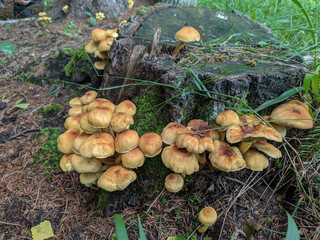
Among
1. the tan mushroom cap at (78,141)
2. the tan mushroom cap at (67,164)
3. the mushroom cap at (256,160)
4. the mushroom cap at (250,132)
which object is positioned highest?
the mushroom cap at (250,132)

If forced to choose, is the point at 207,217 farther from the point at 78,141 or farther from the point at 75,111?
the point at 75,111

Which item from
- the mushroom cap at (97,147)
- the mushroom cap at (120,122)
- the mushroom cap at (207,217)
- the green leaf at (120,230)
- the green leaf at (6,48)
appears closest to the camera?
the green leaf at (120,230)

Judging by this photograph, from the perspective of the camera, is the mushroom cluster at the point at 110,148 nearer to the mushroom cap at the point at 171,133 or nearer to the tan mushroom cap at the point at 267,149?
the mushroom cap at the point at 171,133

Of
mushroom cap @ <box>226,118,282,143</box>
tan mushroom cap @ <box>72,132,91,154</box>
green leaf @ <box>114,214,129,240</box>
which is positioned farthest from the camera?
tan mushroom cap @ <box>72,132,91,154</box>

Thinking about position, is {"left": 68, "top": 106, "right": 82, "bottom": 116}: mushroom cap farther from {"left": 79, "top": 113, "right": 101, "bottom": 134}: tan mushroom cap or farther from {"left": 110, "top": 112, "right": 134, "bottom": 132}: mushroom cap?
{"left": 110, "top": 112, "right": 134, "bottom": 132}: mushroom cap

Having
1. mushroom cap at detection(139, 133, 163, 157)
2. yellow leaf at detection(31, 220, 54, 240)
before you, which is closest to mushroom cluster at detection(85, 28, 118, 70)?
mushroom cap at detection(139, 133, 163, 157)

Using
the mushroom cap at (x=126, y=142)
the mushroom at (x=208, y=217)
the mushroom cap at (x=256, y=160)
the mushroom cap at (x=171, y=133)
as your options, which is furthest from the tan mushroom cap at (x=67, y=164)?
the mushroom cap at (x=256, y=160)

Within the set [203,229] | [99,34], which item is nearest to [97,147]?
[203,229]
